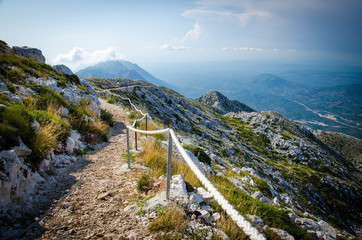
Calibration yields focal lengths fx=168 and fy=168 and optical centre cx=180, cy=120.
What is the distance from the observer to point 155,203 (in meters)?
4.03

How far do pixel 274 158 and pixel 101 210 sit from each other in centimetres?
7056

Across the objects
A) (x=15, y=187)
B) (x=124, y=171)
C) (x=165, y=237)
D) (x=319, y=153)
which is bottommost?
(x=319, y=153)

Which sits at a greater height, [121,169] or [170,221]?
[170,221]

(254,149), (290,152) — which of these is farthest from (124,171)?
(290,152)

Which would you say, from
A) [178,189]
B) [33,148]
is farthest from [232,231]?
[33,148]

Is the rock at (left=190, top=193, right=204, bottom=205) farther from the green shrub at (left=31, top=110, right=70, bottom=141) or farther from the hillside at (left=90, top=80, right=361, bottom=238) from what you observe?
the green shrub at (left=31, top=110, right=70, bottom=141)

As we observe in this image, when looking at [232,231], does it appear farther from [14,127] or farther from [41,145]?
[14,127]

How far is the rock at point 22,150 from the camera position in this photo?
4780 millimetres

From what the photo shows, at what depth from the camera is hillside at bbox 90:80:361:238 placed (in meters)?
31.9

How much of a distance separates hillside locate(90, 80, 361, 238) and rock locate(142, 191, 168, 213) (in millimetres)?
5027

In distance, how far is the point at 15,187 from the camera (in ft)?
13.7

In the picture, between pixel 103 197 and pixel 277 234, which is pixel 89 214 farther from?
pixel 277 234

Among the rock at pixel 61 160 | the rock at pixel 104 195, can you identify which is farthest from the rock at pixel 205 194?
the rock at pixel 61 160

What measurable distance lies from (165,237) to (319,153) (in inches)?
3319
